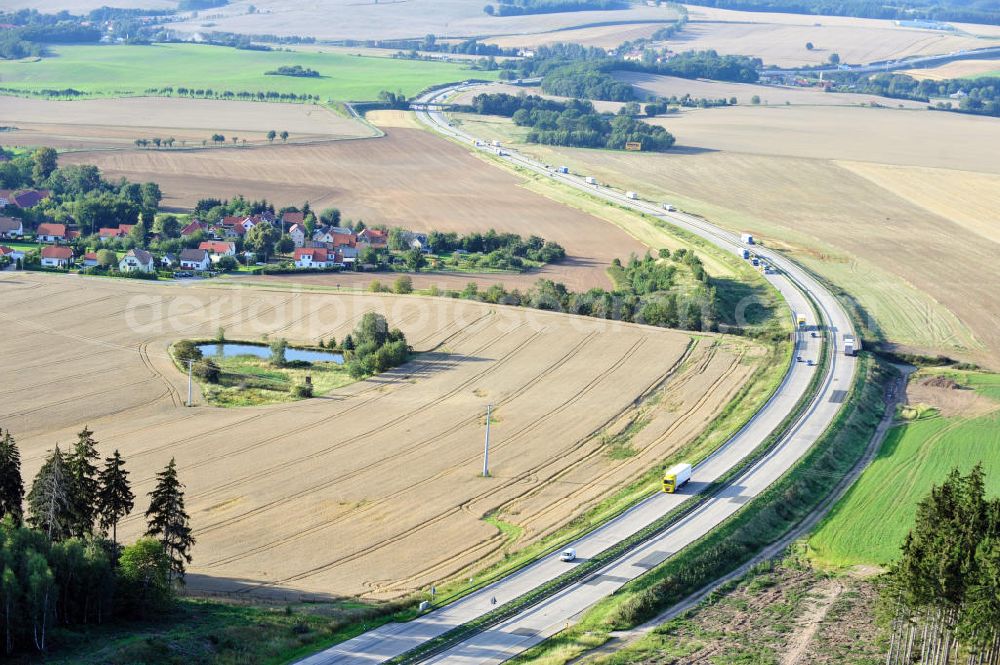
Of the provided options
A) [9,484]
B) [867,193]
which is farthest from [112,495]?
[867,193]

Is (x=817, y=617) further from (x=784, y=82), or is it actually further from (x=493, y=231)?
(x=784, y=82)

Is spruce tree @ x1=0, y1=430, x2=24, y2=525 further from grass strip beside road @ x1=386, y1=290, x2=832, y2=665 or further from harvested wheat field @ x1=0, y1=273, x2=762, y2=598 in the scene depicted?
grass strip beside road @ x1=386, y1=290, x2=832, y2=665

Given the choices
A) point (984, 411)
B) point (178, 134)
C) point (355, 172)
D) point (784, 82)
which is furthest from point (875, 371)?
point (784, 82)

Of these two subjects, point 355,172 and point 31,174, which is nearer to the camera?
point 31,174

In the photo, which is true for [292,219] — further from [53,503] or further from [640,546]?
[53,503]

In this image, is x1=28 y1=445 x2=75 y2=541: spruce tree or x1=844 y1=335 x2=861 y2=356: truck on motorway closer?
x1=28 y1=445 x2=75 y2=541: spruce tree

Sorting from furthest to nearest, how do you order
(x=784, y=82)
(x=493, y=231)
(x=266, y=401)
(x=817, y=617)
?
(x=784, y=82) < (x=493, y=231) < (x=266, y=401) < (x=817, y=617)

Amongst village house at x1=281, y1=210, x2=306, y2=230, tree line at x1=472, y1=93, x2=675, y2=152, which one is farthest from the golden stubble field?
village house at x1=281, y1=210, x2=306, y2=230
